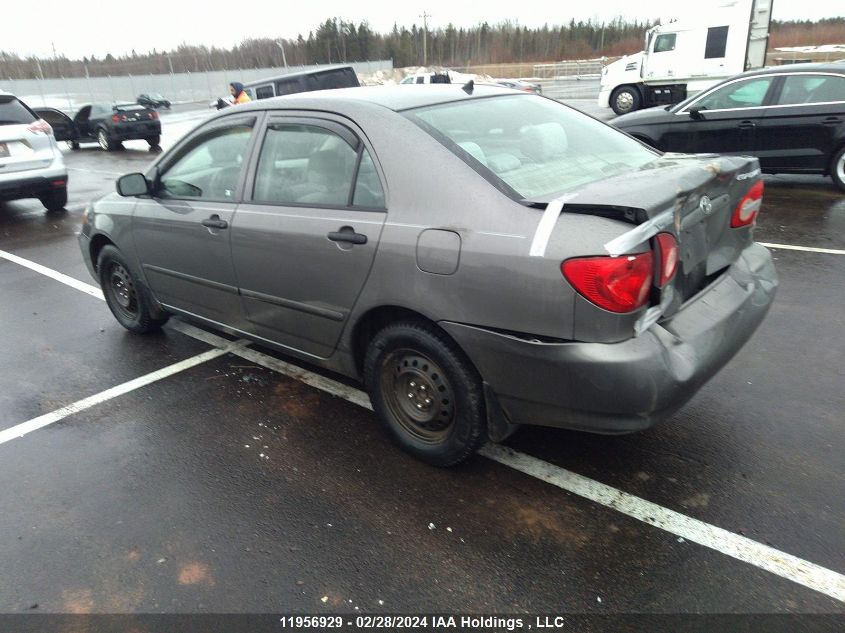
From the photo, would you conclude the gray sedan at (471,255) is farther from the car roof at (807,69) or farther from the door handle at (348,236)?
the car roof at (807,69)

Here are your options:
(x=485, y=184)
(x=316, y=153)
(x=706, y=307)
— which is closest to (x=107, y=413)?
(x=316, y=153)

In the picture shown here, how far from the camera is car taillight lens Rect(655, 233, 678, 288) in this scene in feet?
7.61

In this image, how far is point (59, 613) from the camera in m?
2.29

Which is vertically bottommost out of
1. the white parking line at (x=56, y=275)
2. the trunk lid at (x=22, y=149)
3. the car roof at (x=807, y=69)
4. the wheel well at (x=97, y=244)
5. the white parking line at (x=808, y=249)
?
the white parking line at (x=56, y=275)

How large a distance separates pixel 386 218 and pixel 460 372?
0.77m

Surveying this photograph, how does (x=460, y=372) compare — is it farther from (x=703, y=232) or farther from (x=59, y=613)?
(x=59, y=613)

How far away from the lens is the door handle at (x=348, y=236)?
285cm

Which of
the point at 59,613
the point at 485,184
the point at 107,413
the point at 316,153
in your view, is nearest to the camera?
the point at 59,613

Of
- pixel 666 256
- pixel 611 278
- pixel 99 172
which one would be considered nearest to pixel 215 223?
pixel 611 278

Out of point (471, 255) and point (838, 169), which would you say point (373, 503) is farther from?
point (838, 169)

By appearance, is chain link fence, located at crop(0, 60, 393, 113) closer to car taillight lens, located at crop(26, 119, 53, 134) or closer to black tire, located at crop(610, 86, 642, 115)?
black tire, located at crop(610, 86, 642, 115)

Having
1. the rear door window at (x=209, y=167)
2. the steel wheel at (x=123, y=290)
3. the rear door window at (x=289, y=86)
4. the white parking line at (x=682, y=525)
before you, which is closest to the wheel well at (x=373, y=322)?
the white parking line at (x=682, y=525)

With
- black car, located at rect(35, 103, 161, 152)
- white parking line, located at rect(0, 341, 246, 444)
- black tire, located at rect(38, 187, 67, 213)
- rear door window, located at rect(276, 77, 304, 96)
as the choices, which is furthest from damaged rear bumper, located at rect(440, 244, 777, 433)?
black car, located at rect(35, 103, 161, 152)

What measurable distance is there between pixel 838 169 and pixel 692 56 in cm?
1212
